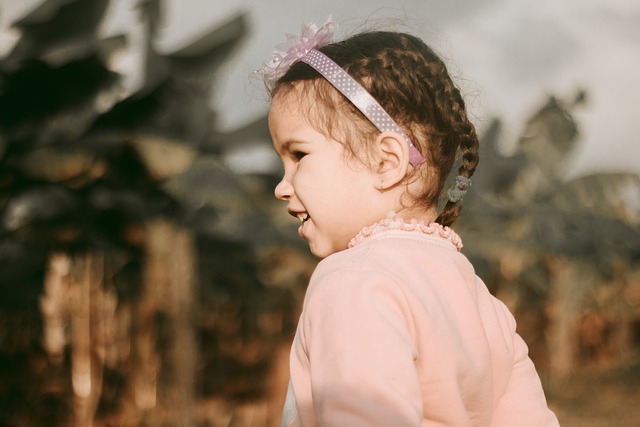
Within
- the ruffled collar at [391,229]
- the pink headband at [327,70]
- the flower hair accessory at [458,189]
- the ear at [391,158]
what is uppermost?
the pink headband at [327,70]

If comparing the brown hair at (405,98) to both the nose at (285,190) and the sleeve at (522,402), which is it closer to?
the nose at (285,190)

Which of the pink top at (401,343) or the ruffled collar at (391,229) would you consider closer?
the pink top at (401,343)

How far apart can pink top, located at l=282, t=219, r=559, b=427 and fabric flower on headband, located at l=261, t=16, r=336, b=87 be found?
32cm

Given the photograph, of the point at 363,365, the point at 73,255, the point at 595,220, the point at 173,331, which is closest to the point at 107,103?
the point at 73,255

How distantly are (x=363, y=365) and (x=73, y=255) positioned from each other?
10.7ft

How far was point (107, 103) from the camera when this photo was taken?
153 inches

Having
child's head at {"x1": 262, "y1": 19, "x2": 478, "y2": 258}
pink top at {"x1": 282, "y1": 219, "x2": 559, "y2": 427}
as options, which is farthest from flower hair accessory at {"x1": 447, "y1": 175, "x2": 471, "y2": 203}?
pink top at {"x1": 282, "y1": 219, "x2": 559, "y2": 427}

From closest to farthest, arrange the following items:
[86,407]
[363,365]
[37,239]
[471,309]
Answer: [363,365]
[471,309]
[37,239]
[86,407]

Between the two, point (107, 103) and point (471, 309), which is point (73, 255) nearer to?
point (107, 103)

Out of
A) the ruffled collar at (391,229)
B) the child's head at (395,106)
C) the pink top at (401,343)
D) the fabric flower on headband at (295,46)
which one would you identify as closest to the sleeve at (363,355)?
the pink top at (401,343)

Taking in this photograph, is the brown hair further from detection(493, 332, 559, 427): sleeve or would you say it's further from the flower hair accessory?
detection(493, 332, 559, 427): sleeve

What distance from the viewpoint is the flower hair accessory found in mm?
1267

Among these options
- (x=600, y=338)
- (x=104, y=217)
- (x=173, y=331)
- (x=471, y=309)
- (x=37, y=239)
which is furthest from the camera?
(x=600, y=338)

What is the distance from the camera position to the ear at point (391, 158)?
114 cm
